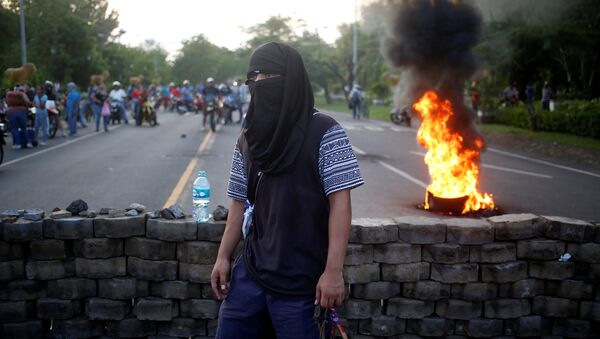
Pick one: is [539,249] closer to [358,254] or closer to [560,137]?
[358,254]

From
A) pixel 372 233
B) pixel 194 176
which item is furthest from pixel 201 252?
pixel 194 176

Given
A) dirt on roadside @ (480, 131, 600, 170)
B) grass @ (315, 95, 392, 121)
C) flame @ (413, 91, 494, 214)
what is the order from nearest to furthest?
1. flame @ (413, 91, 494, 214)
2. dirt on roadside @ (480, 131, 600, 170)
3. grass @ (315, 95, 392, 121)

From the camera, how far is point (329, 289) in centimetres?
251

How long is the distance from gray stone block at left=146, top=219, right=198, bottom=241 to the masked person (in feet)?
5.58

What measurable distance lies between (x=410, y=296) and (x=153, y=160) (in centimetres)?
1063

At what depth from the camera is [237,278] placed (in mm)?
2734

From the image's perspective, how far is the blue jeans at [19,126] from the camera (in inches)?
616

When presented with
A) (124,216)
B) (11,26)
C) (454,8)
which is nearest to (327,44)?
(11,26)

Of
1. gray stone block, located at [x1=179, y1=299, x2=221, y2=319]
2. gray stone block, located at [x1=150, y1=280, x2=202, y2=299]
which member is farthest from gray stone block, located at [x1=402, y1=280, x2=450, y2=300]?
gray stone block, located at [x1=150, y1=280, x2=202, y2=299]

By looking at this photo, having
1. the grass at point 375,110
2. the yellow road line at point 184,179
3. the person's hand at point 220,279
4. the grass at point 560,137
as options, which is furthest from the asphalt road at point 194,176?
the grass at point 375,110

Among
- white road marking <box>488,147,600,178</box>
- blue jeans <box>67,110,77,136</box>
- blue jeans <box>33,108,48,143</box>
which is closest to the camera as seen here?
white road marking <box>488,147,600,178</box>

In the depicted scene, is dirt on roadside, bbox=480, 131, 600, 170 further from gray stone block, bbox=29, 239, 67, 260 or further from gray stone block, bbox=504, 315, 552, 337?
gray stone block, bbox=29, 239, 67, 260

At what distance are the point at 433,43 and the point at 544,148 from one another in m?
10.6

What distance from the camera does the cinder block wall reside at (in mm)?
4312
